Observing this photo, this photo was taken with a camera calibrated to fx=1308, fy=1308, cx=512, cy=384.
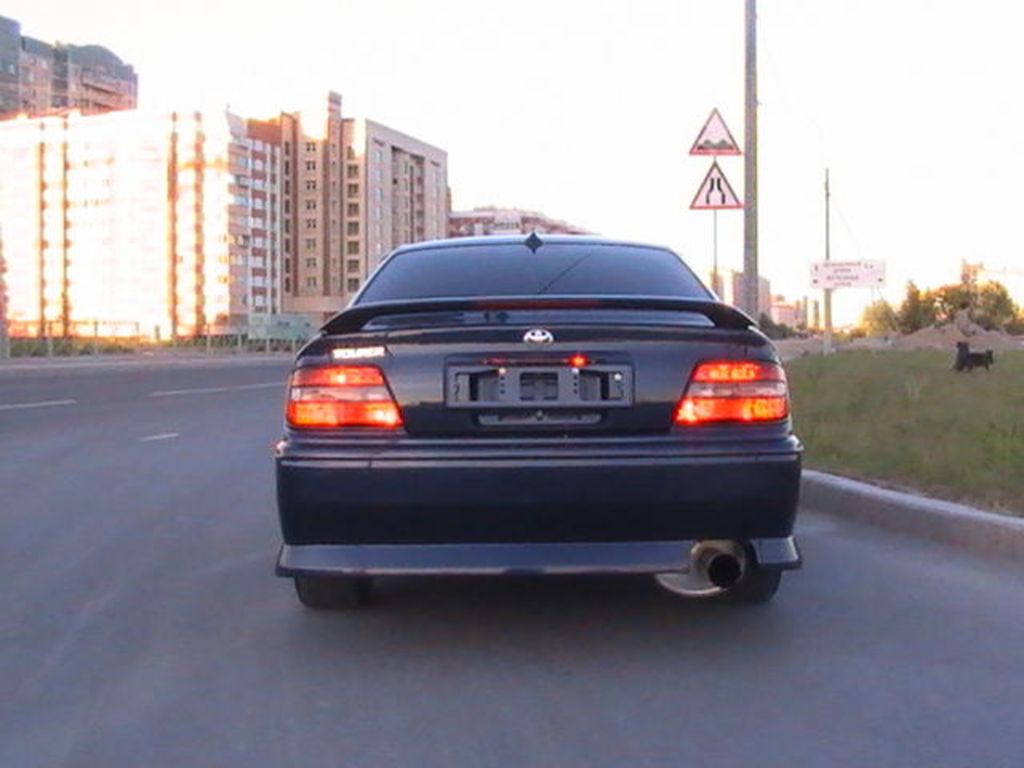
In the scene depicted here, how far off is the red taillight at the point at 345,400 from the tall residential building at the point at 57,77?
12887cm

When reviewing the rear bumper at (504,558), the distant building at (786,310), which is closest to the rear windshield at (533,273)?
the rear bumper at (504,558)

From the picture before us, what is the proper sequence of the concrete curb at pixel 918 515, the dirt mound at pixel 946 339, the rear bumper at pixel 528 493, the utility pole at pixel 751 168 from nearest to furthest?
the rear bumper at pixel 528 493
the concrete curb at pixel 918 515
the utility pole at pixel 751 168
the dirt mound at pixel 946 339

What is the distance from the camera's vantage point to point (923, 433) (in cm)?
1086

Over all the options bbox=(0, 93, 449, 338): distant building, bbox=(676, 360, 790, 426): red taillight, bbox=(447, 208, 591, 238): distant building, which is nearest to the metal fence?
bbox=(0, 93, 449, 338): distant building

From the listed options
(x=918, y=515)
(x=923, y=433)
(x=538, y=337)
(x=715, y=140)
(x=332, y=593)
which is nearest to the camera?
(x=538, y=337)

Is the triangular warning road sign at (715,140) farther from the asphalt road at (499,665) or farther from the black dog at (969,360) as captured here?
the black dog at (969,360)

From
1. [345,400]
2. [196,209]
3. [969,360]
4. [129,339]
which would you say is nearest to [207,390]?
[969,360]

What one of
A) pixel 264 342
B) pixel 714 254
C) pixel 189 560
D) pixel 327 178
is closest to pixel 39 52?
pixel 327 178

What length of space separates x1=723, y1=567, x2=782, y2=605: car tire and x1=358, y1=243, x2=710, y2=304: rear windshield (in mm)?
1270

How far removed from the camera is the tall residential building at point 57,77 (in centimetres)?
13325

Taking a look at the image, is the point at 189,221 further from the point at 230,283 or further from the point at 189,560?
the point at 189,560

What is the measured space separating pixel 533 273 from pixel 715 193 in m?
8.25

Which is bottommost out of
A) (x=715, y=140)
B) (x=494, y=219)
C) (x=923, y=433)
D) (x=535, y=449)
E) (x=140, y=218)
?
(x=923, y=433)

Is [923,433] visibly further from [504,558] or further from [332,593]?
[504,558]
